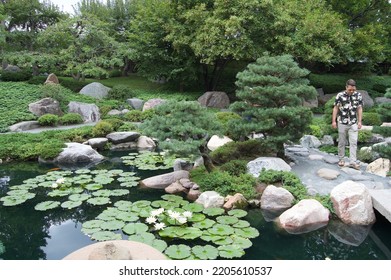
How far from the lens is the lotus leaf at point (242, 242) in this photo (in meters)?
5.69

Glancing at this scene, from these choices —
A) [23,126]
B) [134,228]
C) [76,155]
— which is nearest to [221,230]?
[134,228]

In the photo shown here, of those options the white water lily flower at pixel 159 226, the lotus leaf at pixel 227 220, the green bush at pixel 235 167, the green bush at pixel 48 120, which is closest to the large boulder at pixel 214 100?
the green bush at pixel 48 120

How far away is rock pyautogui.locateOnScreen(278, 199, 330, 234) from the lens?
21.1ft

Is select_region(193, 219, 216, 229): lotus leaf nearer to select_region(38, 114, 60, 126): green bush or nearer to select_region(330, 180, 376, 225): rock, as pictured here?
select_region(330, 180, 376, 225): rock

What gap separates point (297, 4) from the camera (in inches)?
781

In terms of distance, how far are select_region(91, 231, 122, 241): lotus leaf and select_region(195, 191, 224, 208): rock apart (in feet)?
6.57

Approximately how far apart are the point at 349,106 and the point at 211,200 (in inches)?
155

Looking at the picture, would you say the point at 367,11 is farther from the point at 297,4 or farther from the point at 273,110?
the point at 273,110

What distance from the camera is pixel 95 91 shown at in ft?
65.8

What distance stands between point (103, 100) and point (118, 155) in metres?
7.62

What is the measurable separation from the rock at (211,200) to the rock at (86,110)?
1031 cm

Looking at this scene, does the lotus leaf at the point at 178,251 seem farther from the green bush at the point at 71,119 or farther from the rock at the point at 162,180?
the green bush at the point at 71,119

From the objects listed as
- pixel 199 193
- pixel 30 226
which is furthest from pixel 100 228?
pixel 199 193

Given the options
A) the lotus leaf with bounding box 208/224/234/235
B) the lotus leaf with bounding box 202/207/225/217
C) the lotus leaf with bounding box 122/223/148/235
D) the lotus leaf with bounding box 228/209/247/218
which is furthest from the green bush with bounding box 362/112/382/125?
the lotus leaf with bounding box 122/223/148/235
